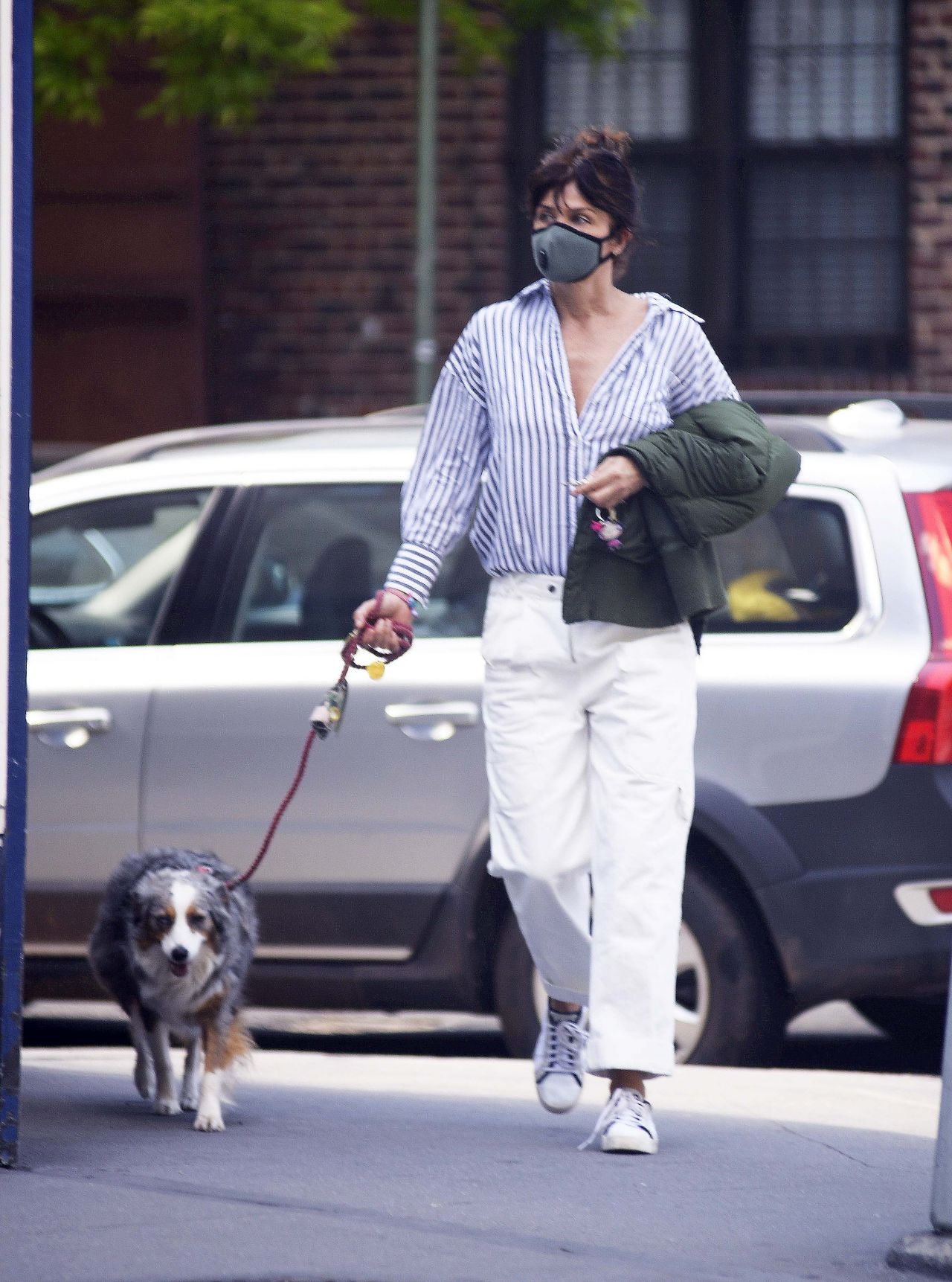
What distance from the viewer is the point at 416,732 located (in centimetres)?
603

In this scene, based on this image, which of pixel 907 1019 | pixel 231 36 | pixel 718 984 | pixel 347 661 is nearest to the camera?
pixel 347 661

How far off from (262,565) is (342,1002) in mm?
1219

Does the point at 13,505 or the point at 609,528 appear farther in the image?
the point at 609,528

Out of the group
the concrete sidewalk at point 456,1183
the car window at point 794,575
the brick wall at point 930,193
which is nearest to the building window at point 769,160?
the brick wall at point 930,193

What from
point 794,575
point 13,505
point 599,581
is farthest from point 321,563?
point 13,505

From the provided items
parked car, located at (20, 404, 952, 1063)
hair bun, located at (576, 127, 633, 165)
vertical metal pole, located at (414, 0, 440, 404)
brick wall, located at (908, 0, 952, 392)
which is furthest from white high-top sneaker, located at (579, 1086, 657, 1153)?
brick wall, located at (908, 0, 952, 392)

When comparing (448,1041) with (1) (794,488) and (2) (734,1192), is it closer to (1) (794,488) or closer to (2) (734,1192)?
(1) (794,488)

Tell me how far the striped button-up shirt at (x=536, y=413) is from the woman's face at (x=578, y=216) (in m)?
0.16

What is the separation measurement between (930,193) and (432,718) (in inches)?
282

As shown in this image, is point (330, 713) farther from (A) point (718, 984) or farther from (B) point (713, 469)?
(A) point (718, 984)

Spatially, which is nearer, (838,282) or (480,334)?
(480,334)

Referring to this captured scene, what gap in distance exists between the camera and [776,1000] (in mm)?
5914

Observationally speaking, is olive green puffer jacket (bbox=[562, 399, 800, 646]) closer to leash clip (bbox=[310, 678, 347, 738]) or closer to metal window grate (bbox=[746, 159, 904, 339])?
leash clip (bbox=[310, 678, 347, 738])

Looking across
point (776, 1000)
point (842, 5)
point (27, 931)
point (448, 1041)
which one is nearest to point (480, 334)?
point (776, 1000)
